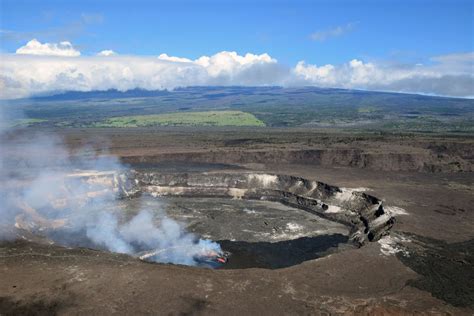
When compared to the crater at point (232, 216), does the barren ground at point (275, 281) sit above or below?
above

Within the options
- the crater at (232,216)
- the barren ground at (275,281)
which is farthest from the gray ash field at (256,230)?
the crater at (232,216)

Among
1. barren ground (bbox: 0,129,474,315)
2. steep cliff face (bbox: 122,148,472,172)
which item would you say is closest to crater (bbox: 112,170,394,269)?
barren ground (bbox: 0,129,474,315)

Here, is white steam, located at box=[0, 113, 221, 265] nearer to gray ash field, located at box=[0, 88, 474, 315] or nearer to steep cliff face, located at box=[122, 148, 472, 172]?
gray ash field, located at box=[0, 88, 474, 315]

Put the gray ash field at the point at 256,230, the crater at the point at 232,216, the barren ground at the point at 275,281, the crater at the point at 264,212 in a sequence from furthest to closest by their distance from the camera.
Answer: the crater at the point at 264,212
the crater at the point at 232,216
the gray ash field at the point at 256,230
the barren ground at the point at 275,281

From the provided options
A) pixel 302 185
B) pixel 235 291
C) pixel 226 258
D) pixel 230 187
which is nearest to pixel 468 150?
pixel 302 185

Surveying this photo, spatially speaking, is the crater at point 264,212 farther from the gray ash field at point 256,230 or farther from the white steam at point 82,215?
the white steam at point 82,215

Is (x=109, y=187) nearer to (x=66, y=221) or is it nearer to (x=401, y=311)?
(x=66, y=221)
